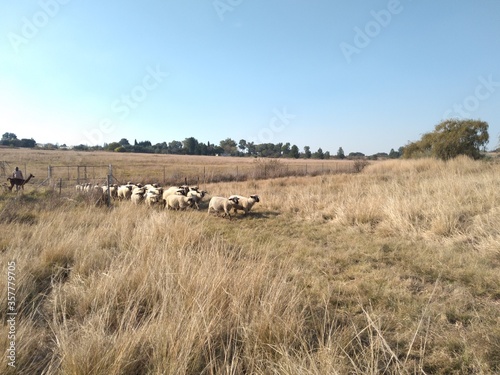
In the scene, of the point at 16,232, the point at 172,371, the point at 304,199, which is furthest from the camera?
the point at 304,199

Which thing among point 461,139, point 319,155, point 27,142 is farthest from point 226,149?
point 461,139

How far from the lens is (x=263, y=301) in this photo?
278 cm

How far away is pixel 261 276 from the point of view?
10.8 ft

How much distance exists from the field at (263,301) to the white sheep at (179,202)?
5.09 metres

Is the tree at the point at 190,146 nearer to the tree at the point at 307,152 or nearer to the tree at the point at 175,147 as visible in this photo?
the tree at the point at 175,147

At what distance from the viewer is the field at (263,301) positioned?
222cm

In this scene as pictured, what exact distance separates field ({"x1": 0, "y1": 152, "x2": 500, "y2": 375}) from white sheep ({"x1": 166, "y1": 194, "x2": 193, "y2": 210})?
200 inches

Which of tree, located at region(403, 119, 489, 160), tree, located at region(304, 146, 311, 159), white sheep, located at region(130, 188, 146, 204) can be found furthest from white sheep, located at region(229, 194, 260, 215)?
tree, located at region(304, 146, 311, 159)

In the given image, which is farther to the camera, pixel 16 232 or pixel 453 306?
pixel 16 232

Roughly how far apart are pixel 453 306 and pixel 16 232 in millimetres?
7952

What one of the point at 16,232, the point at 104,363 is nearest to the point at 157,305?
the point at 104,363

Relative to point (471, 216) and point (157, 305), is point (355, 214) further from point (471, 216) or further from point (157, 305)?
point (157, 305)

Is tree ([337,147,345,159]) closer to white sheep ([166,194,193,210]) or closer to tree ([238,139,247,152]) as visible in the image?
tree ([238,139,247,152])

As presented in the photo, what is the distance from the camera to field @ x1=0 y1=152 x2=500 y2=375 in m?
2.22
